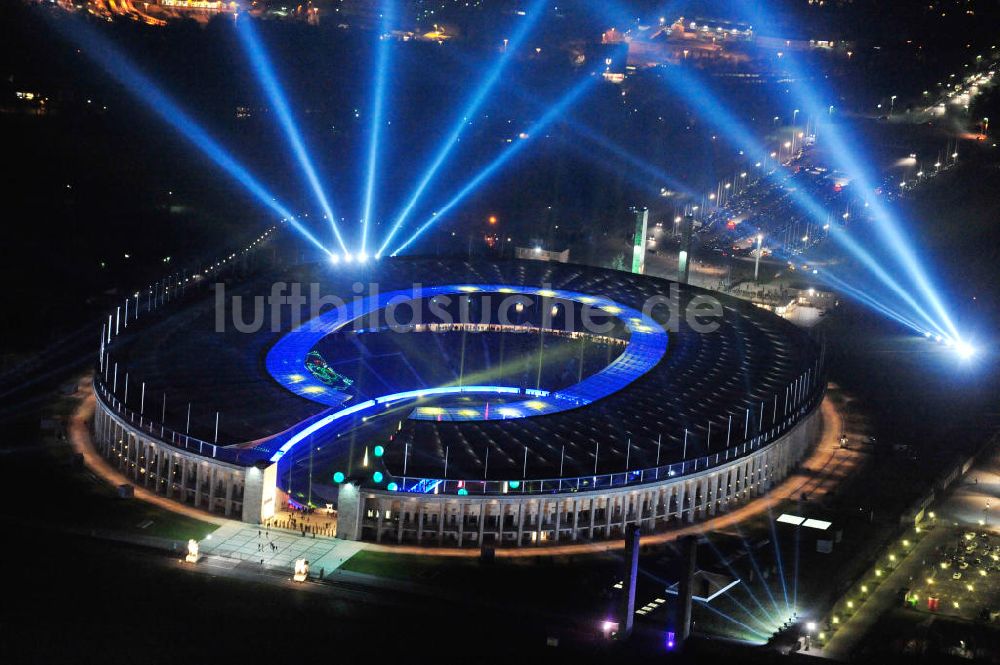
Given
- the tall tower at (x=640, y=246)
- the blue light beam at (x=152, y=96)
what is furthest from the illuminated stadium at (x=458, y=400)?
the blue light beam at (x=152, y=96)

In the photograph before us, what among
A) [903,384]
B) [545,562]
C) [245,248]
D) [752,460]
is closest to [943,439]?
[903,384]

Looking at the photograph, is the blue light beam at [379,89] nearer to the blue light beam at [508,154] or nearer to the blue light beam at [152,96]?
the blue light beam at [508,154]

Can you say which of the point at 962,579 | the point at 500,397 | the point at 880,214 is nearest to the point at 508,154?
the point at 880,214

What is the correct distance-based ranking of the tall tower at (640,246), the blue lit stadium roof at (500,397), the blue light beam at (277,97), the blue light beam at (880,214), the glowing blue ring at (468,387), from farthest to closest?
the blue light beam at (277,97), the blue light beam at (880,214), the tall tower at (640,246), the glowing blue ring at (468,387), the blue lit stadium roof at (500,397)

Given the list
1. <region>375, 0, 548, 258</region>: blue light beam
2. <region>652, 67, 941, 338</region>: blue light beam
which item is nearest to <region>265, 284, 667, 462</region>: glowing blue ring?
<region>375, 0, 548, 258</region>: blue light beam

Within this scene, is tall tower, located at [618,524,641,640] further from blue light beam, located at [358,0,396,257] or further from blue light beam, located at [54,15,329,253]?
blue light beam, located at [54,15,329,253]

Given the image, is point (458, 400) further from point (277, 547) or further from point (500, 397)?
point (277, 547)
